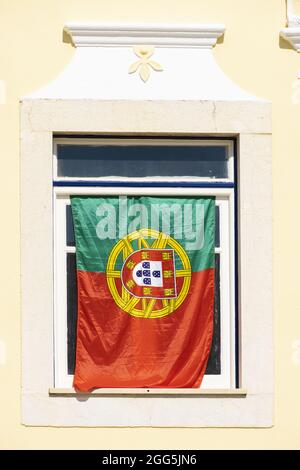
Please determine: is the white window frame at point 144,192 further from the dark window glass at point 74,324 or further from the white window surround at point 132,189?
the dark window glass at point 74,324

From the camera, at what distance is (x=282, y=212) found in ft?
39.3

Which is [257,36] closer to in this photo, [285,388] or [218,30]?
[218,30]

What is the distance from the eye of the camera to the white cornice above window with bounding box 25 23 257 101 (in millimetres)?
11992

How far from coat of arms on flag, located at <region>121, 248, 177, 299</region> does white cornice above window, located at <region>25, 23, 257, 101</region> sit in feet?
4.69

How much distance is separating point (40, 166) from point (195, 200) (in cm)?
143

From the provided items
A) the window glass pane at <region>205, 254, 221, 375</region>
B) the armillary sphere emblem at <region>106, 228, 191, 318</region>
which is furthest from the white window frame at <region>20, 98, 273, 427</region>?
the armillary sphere emblem at <region>106, 228, 191, 318</region>

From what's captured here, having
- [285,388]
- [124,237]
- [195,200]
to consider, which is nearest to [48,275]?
[124,237]

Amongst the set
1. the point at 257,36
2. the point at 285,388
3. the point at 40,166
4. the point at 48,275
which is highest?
the point at 257,36

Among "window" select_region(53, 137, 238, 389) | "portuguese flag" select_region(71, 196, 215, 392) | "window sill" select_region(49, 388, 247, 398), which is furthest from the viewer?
"window" select_region(53, 137, 238, 389)

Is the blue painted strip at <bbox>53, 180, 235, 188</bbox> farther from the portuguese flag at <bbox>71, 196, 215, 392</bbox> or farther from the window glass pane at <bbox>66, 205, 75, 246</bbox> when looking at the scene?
the window glass pane at <bbox>66, 205, 75, 246</bbox>

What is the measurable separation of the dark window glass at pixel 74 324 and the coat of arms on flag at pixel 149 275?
436mm

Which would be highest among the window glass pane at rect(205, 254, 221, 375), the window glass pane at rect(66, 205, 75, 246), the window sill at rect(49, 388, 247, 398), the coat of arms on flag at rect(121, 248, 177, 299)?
the window glass pane at rect(66, 205, 75, 246)

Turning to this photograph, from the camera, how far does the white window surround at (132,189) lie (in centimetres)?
1180

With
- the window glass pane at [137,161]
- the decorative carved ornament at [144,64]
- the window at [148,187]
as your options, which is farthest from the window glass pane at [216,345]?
the decorative carved ornament at [144,64]
